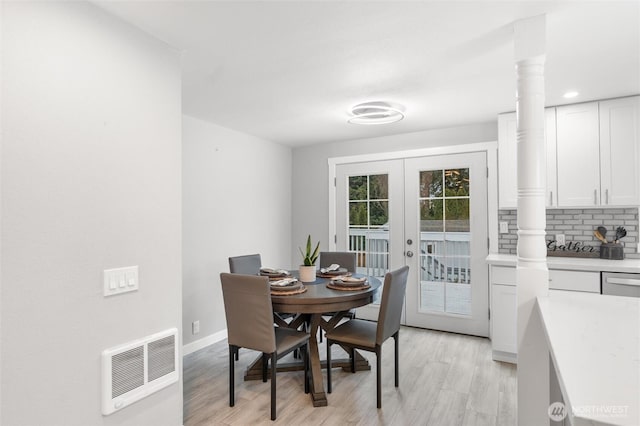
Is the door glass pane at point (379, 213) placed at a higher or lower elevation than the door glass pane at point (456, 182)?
lower

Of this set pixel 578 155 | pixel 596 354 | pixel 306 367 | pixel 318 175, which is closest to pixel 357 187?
pixel 318 175

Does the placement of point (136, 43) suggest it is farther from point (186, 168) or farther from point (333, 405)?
point (333, 405)

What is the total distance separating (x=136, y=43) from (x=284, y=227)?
3.35m

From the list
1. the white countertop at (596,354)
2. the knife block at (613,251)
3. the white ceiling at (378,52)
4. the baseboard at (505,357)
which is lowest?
the baseboard at (505,357)

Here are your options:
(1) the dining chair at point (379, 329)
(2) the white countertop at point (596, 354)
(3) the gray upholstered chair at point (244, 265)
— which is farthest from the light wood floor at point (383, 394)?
(2) the white countertop at point (596, 354)

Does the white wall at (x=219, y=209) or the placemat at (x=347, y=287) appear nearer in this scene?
the placemat at (x=347, y=287)

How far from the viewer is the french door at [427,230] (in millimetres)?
4004

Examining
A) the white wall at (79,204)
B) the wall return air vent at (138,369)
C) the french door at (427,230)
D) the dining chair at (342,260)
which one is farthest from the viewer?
the french door at (427,230)

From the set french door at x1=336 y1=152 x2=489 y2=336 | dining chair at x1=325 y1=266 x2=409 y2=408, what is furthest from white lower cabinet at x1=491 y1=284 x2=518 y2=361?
dining chair at x1=325 y1=266 x2=409 y2=408

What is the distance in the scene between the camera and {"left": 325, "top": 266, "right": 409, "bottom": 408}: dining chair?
2.47 meters

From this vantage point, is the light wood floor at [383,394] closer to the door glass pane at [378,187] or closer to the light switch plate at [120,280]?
the light switch plate at [120,280]

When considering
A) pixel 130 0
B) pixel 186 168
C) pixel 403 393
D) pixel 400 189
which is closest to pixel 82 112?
pixel 130 0

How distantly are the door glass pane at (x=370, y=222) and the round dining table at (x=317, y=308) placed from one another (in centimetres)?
151

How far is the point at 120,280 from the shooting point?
1.84 meters
